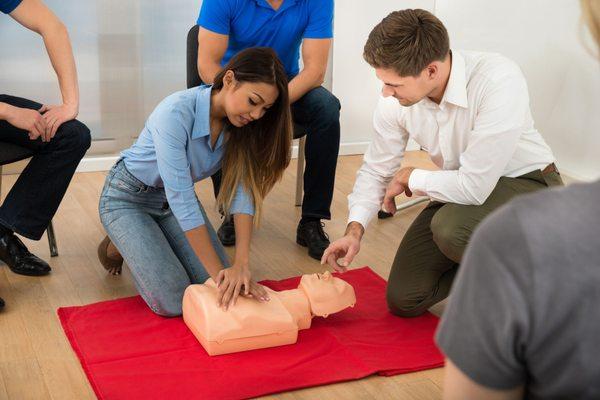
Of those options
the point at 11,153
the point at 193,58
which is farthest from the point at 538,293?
the point at 193,58

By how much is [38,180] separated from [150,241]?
0.43 metres

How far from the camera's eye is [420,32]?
6.36ft

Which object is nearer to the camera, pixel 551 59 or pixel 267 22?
pixel 267 22

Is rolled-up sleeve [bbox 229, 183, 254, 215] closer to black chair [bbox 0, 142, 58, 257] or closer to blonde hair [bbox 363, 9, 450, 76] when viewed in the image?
blonde hair [bbox 363, 9, 450, 76]

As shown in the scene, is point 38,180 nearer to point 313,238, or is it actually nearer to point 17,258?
point 17,258

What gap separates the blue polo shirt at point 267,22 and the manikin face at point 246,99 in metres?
0.64

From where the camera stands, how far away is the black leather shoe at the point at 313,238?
2695mm

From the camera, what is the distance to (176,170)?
208cm

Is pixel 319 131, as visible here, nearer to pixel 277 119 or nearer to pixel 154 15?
pixel 277 119

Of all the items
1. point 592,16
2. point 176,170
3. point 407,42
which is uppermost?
point 592,16

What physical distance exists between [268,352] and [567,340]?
1354mm

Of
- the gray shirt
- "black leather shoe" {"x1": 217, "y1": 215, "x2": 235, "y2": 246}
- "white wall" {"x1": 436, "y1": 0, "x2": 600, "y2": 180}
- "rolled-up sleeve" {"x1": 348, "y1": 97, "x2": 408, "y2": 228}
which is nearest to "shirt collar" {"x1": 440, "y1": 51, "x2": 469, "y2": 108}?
"rolled-up sleeve" {"x1": 348, "y1": 97, "x2": 408, "y2": 228}

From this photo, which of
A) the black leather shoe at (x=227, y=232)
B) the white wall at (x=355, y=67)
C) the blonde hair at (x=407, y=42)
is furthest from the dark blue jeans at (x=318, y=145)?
the white wall at (x=355, y=67)

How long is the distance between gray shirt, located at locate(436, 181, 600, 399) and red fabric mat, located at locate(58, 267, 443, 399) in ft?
3.79
